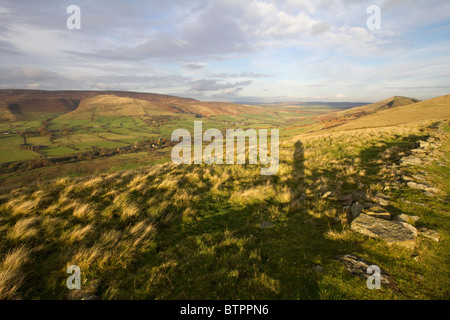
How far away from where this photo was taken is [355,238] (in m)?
4.45

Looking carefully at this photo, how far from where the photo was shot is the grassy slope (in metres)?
3.17

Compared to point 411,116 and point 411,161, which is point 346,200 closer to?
point 411,161

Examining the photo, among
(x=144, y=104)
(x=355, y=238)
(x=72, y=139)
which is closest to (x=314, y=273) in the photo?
(x=355, y=238)

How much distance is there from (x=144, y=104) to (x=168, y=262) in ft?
733

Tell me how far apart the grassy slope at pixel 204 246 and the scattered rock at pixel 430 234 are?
12 centimetres

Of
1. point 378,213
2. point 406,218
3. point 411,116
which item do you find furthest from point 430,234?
point 411,116

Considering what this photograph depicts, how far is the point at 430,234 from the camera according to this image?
13.5 feet

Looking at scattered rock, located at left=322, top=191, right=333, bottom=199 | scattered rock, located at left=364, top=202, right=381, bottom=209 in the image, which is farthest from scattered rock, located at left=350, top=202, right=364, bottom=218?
scattered rock, located at left=322, top=191, right=333, bottom=199

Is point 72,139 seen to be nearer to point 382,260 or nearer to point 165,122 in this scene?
point 165,122

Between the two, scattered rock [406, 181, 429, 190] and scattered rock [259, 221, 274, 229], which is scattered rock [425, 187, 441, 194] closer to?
scattered rock [406, 181, 429, 190]

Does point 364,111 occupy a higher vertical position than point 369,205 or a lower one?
higher

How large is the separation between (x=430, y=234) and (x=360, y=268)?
7.61ft

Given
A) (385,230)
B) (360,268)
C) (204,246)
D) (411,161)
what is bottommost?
(204,246)

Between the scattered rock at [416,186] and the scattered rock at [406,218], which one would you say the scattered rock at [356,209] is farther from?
the scattered rock at [416,186]
